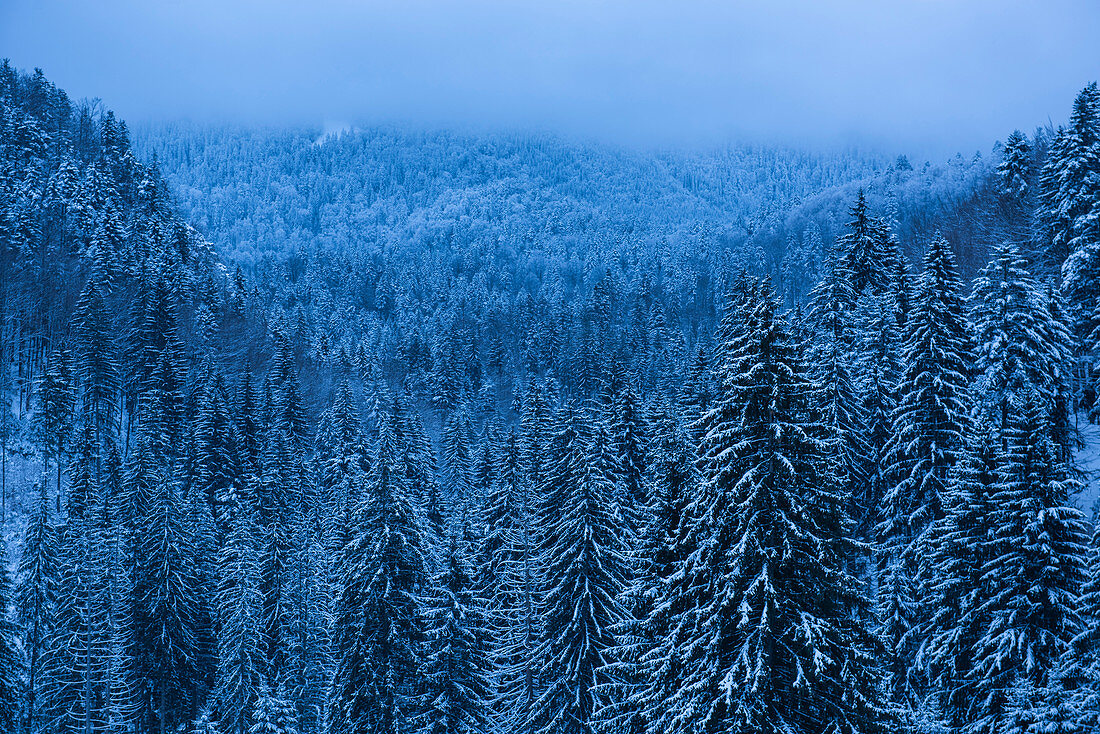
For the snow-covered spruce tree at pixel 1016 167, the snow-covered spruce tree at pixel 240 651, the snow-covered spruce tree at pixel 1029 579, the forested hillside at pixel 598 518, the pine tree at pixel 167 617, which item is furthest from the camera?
the snow-covered spruce tree at pixel 1016 167

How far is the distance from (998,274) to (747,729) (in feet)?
98.7

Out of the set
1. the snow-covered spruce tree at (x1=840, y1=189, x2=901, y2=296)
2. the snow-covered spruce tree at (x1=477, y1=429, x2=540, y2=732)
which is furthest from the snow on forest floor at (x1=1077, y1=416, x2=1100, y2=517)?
the snow-covered spruce tree at (x1=477, y1=429, x2=540, y2=732)

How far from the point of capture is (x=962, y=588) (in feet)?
63.9

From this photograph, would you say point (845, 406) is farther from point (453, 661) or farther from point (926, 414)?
point (453, 661)

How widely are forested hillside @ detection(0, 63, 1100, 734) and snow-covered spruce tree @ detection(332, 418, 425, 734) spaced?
5.5 inches

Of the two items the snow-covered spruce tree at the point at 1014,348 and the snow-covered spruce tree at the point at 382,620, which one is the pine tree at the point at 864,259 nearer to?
the snow-covered spruce tree at the point at 1014,348

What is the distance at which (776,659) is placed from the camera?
1286cm

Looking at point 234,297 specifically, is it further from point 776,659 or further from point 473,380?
point 776,659

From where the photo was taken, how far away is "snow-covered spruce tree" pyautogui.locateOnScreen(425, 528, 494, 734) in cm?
2469

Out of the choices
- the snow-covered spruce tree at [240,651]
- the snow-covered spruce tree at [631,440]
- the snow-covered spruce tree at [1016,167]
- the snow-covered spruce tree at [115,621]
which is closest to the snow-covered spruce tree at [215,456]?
the snow-covered spruce tree at [115,621]

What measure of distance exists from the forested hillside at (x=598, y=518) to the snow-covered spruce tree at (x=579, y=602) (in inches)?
3.9

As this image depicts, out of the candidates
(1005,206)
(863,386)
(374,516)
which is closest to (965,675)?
(863,386)

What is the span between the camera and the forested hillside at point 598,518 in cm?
1332

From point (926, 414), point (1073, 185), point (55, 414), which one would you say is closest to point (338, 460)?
point (55, 414)
